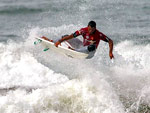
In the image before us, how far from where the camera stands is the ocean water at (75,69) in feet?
27.7

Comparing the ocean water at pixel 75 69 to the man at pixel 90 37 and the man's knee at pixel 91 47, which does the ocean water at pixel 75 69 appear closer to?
the man's knee at pixel 91 47

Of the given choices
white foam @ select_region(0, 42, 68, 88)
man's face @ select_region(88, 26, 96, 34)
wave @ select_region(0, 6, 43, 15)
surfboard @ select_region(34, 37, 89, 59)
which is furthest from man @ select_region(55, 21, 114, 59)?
wave @ select_region(0, 6, 43, 15)

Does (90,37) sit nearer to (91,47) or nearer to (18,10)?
(91,47)

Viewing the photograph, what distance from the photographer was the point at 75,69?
1057 centimetres

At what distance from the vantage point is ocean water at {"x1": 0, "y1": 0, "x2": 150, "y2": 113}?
845cm

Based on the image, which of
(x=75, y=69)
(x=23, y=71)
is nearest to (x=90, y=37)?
(x=75, y=69)

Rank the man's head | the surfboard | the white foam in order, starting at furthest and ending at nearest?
the white foam → the surfboard → the man's head

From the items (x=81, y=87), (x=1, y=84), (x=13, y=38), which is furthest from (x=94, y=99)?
(x=13, y=38)

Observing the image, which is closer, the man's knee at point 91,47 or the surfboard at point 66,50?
the man's knee at point 91,47

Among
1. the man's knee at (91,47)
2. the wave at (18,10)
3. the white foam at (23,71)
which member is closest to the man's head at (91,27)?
the man's knee at (91,47)

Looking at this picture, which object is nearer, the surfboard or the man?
the man

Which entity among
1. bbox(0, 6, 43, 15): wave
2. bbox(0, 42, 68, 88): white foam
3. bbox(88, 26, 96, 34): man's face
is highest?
bbox(88, 26, 96, 34): man's face

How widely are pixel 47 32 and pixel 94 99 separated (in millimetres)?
6072

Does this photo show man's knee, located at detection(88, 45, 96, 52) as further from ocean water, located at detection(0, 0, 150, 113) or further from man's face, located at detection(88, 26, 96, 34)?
ocean water, located at detection(0, 0, 150, 113)
